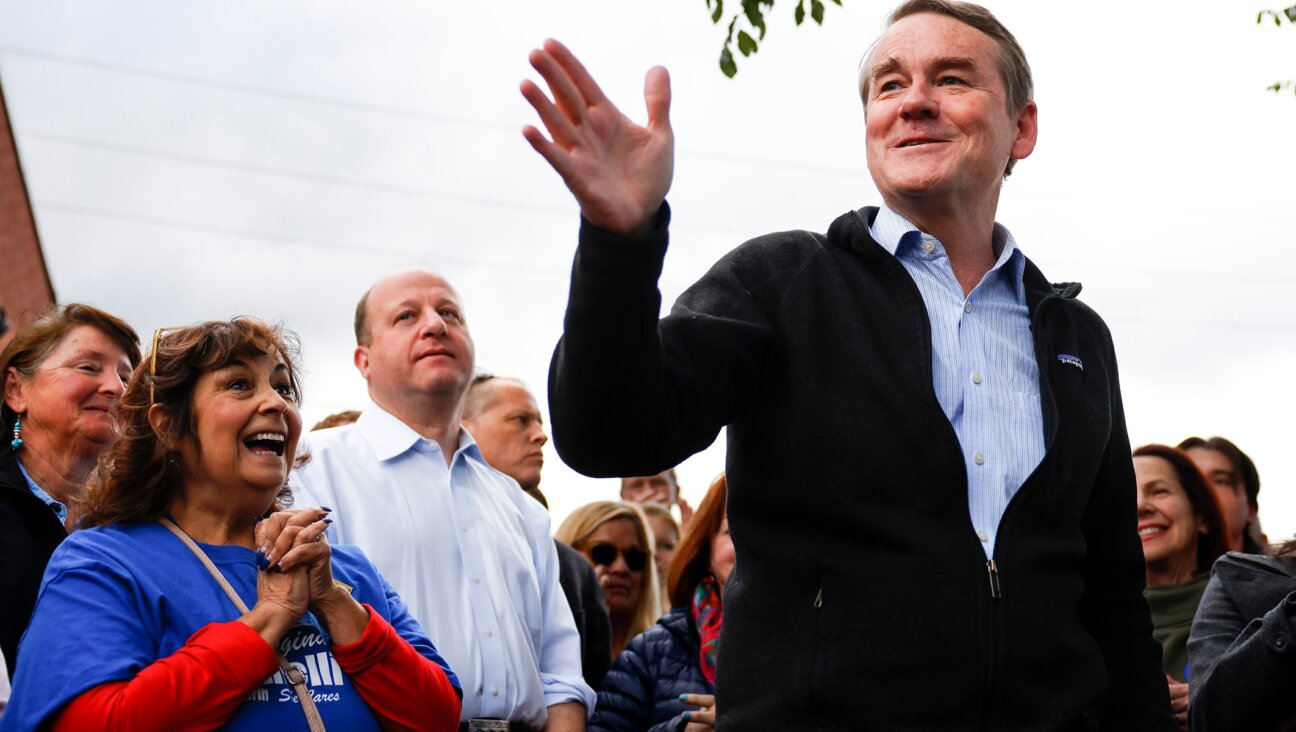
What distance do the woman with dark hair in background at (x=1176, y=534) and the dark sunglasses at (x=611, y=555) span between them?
2385 mm

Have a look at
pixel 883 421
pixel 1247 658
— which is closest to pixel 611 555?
pixel 1247 658

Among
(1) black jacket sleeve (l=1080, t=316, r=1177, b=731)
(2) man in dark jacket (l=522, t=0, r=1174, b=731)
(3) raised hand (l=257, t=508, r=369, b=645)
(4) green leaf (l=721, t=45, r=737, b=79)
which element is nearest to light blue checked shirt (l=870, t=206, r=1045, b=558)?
(2) man in dark jacket (l=522, t=0, r=1174, b=731)

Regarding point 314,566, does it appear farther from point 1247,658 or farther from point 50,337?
point 1247,658

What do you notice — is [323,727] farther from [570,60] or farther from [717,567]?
[717,567]

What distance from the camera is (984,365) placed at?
9.34ft

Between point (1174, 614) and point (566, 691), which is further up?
point (1174, 614)

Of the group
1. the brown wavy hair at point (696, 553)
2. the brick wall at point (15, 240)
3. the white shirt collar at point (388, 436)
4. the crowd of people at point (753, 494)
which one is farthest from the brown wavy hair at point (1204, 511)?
the brick wall at point (15, 240)

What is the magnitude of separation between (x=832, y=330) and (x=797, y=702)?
658mm

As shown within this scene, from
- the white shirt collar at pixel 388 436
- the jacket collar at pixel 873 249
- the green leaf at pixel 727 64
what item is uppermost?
the green leaf at pixel 727 64

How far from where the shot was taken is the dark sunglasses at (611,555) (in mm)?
7387

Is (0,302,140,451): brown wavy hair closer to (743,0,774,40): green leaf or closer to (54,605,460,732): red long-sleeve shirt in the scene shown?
(54,605,460,732): red long-sleeve shirt

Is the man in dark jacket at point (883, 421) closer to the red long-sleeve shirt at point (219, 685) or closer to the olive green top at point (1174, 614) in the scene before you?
the red long-sleeve shirt at point (219, 685)

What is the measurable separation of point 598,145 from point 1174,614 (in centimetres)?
454

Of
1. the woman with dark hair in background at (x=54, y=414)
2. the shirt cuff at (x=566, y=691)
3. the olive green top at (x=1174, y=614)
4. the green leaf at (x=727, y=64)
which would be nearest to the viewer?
the woman with dark hair in background at (x=54, y=414)
